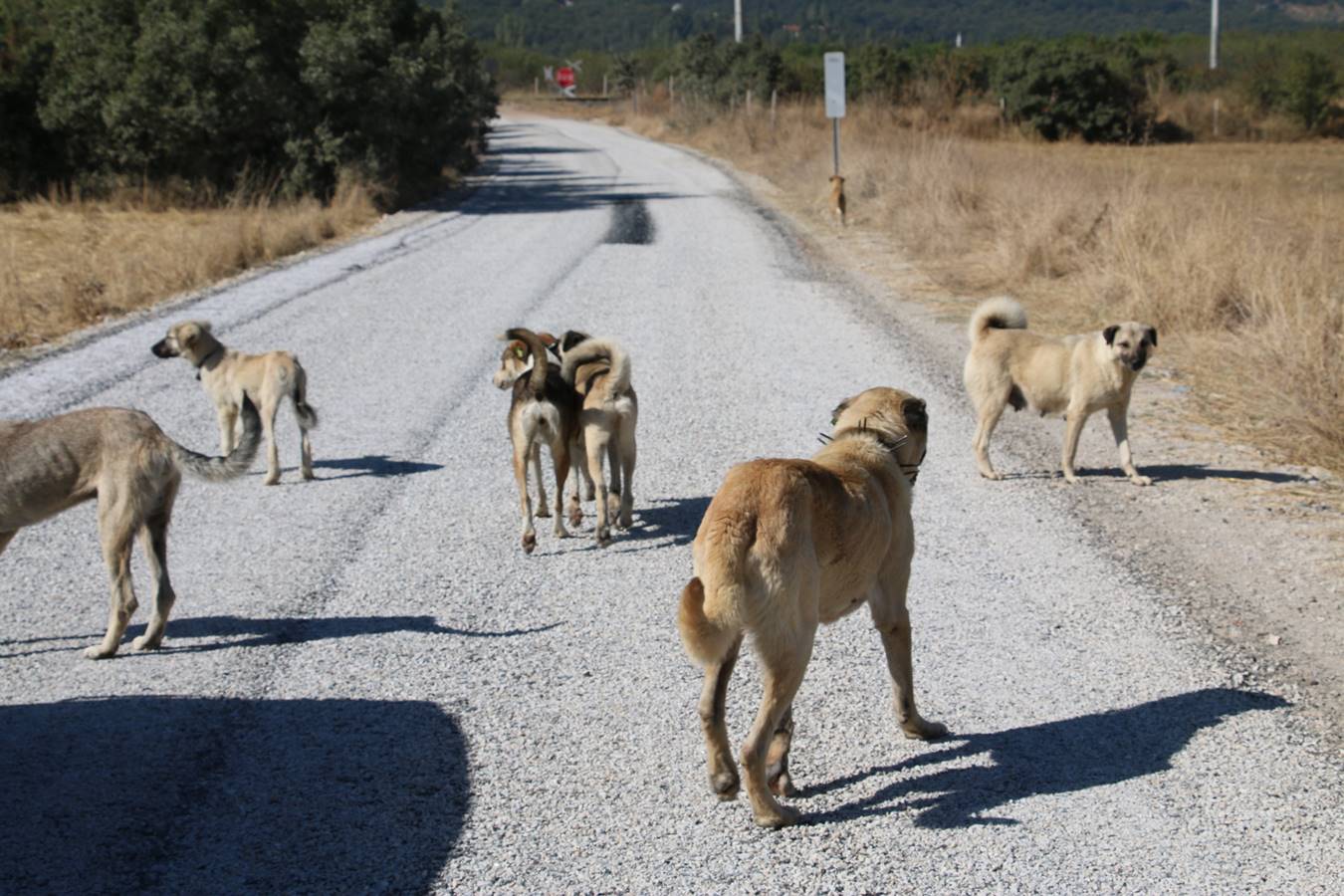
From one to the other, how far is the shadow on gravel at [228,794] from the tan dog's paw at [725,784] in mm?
862

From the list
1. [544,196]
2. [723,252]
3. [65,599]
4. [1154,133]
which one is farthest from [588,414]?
[1154,133]

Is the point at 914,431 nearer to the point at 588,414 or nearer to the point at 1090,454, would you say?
the point at 588,414

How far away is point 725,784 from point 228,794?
5.65ft

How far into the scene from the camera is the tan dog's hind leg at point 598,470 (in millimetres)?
7531

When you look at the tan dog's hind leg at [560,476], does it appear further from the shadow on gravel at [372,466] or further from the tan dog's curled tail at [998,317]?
the tan dog's curled tail at [998,317]

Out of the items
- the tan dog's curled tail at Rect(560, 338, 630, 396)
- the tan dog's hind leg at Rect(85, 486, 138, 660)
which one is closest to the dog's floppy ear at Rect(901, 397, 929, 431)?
the tan dog's curled tail at Rect(560, 338, 630, 396)

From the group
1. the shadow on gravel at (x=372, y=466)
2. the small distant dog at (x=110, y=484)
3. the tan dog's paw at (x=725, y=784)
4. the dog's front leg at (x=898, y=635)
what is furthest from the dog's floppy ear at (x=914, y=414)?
the shadow on gravel at (x=372, y=466)

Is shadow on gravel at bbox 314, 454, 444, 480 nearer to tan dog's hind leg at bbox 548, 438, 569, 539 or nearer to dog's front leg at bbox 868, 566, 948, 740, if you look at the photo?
tan dog's hind leg at bbox 548, 438, 569, 539

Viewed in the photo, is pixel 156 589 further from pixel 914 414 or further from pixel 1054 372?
pixel 1054 372

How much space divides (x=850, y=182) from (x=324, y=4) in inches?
452

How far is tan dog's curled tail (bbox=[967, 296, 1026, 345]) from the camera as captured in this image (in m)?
8.90

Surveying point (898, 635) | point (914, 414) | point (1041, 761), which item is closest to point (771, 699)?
point (898, 635)

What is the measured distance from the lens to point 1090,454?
9.41m

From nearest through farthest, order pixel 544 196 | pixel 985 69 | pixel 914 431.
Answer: pixel 914 431, pixel 544 196, pixel 985 69
